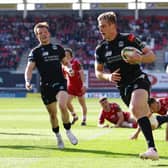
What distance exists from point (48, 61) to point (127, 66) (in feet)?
9.52

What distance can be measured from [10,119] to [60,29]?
36.9 metres

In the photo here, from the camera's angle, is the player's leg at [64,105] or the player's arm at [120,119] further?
the player's arm at [120,119]

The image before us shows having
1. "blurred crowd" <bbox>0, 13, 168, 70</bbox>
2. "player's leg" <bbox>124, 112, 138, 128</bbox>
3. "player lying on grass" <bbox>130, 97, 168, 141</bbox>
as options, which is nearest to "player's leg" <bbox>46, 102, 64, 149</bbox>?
"player lying on grass" <bbox>130, 97, 168, 141</bbox>

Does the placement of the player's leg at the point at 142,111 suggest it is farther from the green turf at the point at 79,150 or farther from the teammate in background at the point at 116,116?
the teammate in background at the point at 116,116

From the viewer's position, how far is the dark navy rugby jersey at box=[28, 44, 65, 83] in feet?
39.7

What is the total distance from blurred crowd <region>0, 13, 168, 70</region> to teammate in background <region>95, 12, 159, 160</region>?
42983mm

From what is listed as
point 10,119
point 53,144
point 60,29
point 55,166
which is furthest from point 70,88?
point 60,29

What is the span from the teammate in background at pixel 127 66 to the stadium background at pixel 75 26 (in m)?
39.9

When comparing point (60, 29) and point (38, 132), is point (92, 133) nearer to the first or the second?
point (38, 132)

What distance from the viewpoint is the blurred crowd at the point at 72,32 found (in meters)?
54.6

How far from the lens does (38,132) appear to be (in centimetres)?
1612

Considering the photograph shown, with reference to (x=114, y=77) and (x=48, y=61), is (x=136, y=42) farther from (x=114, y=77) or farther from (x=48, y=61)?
(x=48, y=61)

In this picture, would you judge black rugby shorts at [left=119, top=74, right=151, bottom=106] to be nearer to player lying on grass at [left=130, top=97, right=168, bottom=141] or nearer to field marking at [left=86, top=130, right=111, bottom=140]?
player lying on grass at [left=130, top=97, right=168, bottom=141]

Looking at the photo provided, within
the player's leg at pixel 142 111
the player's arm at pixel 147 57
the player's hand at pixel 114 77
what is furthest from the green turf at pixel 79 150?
the player's arm at pixel 147 57
